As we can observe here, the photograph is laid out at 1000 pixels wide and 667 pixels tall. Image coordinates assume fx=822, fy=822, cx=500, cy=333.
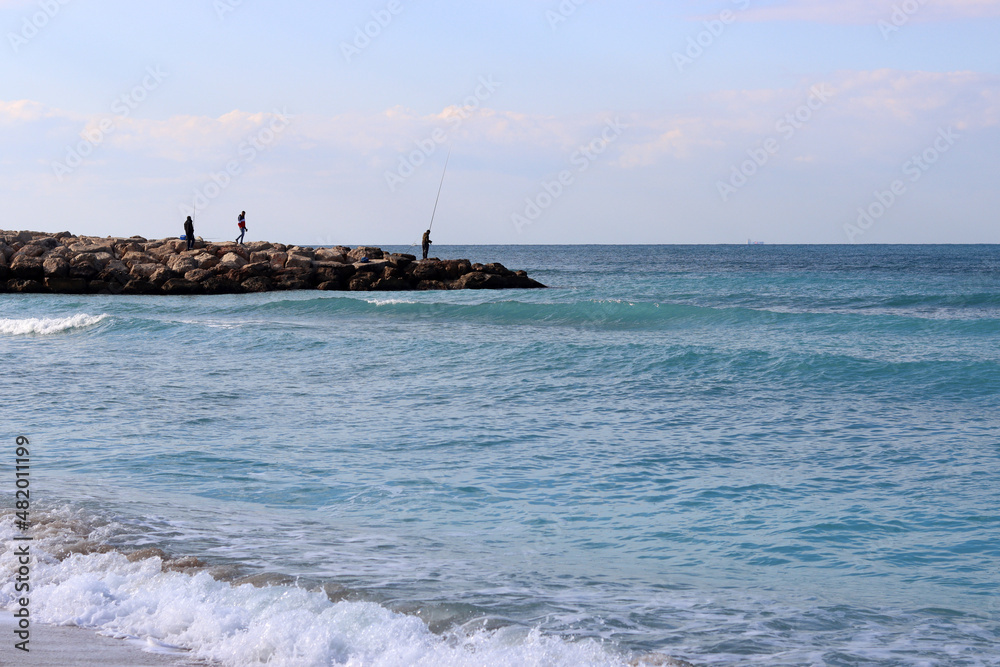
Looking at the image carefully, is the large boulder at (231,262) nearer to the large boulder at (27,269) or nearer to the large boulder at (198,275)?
the large boulder at (198,275)

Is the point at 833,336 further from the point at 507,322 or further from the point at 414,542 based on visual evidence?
the point at 414,542

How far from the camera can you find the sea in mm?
4234

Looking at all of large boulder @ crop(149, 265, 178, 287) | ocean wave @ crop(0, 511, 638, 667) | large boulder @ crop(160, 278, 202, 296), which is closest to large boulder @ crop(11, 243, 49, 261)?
large boulder @ crop(149, 265, 178, 287)

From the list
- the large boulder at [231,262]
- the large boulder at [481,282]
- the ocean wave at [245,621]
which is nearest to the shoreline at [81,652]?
the ocean wave at [245,621]

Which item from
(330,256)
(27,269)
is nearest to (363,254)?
(330,256)

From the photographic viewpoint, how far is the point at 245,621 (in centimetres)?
425

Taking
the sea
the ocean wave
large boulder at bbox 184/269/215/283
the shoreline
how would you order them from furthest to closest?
large boulder at bbox 184/269/215/283 < the sea < the ocean wave < the shoreline

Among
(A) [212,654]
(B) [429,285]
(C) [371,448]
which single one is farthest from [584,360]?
(B) [429,285]

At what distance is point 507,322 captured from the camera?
2330cm

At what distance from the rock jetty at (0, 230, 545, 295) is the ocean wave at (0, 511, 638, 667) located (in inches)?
1127

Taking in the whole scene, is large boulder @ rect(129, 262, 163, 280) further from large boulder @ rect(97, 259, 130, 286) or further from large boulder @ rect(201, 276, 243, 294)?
large boulder @ rect(201, 276, 243, 294)

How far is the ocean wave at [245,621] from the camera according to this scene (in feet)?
12.8

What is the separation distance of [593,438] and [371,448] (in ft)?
7.83

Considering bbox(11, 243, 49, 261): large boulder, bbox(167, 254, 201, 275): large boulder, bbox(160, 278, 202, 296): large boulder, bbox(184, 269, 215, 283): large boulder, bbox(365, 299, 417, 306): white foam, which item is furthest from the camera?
bbox(11, 243, 49, 261): large boulder
